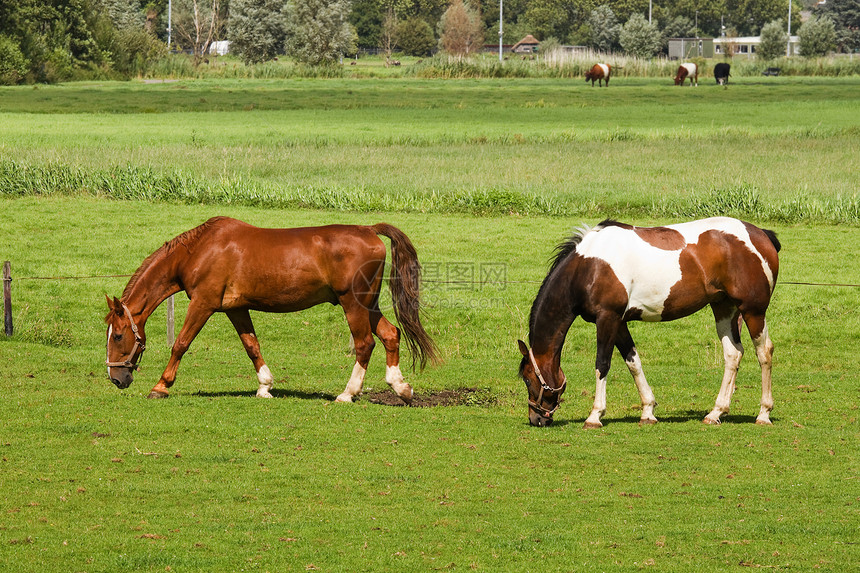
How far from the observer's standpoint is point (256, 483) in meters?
10.2

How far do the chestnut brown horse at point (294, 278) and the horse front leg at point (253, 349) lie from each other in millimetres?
344

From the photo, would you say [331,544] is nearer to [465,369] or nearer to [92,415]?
[92,415]

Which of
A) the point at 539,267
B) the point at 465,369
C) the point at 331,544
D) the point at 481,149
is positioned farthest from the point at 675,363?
the point at 481,149

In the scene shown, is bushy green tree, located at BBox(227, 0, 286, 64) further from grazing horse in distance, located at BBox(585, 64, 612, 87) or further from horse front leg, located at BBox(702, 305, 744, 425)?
horse front leg, located at BBox(702, 305, 744, 425)

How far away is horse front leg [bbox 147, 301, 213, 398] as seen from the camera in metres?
13.7

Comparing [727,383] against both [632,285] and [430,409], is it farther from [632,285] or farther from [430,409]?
[430,409]

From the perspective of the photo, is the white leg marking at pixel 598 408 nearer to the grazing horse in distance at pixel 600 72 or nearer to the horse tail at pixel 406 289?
the horse tail at pixel 406 289

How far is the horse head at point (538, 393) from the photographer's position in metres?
12.5

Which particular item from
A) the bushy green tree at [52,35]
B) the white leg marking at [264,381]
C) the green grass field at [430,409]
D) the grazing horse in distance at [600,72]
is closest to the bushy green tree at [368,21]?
the bushy green tree at [52,35]

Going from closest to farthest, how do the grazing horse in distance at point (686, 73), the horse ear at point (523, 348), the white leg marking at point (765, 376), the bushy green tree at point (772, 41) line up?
the horse ear at point (523, 348), the white leg marking at point (765, 376), the grazing horse in distance at point (686, 73), the bushy green tree at point (772, 41)

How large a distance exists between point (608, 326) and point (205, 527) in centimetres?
541

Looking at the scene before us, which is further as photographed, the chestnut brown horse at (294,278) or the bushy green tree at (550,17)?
the bushy green tree at (550,17)

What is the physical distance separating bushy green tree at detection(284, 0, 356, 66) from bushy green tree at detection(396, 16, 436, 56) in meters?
33.9
